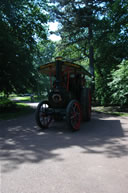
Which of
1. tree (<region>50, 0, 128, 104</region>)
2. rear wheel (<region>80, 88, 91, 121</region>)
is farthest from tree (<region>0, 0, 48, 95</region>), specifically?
rear wheel (<region>80, 88, 91, 121</region>)

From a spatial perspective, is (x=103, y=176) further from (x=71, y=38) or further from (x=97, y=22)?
(x=71, y=38)

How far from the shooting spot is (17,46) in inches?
432

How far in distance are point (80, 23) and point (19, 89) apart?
761cm

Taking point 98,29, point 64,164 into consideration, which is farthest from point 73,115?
point 98,29

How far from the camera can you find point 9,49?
1060 cm

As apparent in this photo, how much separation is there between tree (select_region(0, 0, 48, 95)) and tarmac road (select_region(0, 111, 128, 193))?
656 centimetres

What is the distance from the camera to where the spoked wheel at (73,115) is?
5.88 meters

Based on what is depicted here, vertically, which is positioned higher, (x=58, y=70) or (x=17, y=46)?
(x=17, y=46)

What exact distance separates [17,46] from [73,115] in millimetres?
6956

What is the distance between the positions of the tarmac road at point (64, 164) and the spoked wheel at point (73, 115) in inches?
22.8

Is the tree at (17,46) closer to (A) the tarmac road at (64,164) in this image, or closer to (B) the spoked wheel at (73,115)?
Answer: (B) the spoked wheel at (73,115)

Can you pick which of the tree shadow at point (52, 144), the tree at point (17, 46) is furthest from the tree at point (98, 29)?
the tree shadow at point (52, 144)

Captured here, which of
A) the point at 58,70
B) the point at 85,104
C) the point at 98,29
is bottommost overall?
the point at 85,104

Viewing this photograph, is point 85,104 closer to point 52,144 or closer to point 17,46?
point 52,144
